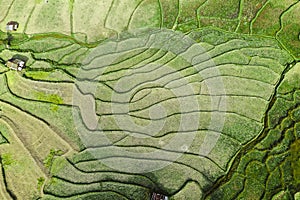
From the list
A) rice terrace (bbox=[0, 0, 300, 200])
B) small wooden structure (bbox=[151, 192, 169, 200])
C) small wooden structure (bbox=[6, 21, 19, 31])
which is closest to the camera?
small wooden structure (bbox=[151, 192, 169, 200])

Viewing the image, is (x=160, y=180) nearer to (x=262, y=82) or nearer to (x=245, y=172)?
(x=245, y=172)

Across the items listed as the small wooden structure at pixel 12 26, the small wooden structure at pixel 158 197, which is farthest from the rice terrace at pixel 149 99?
the small wooden structure at pixel 158 197

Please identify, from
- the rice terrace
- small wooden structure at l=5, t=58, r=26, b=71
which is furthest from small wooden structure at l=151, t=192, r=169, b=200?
small wooden structure at l=5, t=58, r=26, b=71

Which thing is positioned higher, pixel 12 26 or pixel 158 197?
pixel 12 26

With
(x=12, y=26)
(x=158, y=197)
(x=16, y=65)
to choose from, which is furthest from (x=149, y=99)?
(x=12, y=26)

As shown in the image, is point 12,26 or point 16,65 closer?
point 16,65

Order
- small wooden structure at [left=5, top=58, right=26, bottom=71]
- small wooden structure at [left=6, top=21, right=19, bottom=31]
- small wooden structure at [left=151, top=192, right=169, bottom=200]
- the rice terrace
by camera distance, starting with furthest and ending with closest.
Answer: small wooden structure at [left=6, top=21, right=19, bottom=31]
small wooden structure at [left=5, top=58, right=26, bottom=71]
the rice terrace
small wooden structure at [left=151, top=192, right=169, bottom=200]

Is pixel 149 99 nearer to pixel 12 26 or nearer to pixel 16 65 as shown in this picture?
pixel 16 65

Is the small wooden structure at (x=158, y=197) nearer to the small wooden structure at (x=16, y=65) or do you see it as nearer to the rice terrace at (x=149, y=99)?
the rice terrace at (x=149, y=99)

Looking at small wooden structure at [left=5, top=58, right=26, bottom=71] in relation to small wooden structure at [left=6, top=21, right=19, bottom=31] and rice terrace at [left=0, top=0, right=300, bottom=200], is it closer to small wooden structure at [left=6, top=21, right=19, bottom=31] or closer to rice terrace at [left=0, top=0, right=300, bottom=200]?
rice terrace at [left=0, top=0, right=300, bottom=200]
